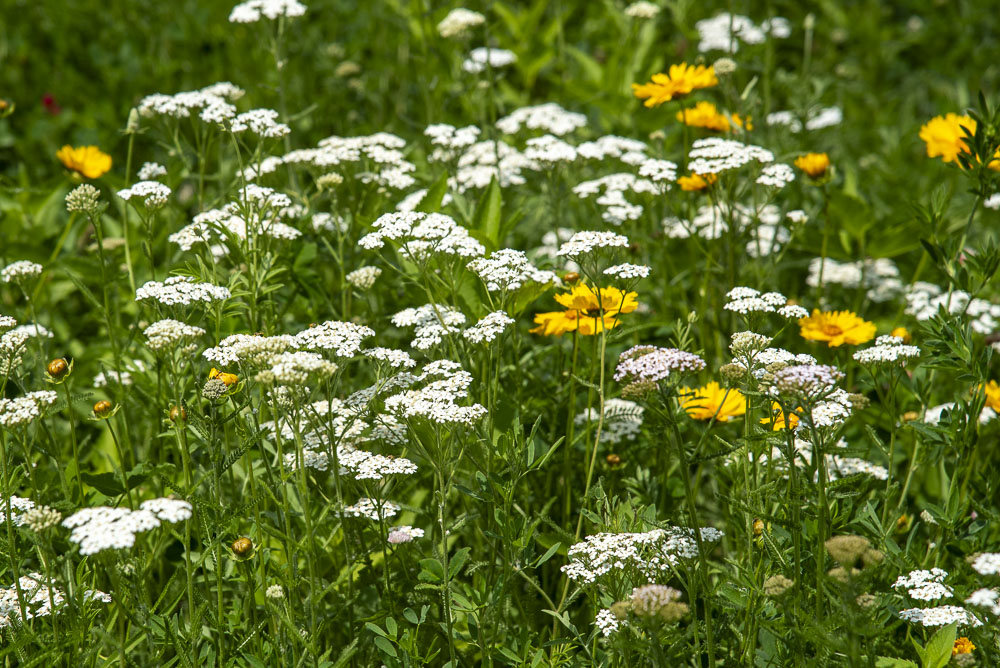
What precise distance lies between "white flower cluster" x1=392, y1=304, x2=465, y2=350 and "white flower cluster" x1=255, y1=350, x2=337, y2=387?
0.45 meters

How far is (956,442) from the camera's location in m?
2.67

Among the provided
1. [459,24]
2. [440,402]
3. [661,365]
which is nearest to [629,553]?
[661,365]

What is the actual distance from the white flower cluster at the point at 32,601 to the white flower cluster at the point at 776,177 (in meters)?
2.39

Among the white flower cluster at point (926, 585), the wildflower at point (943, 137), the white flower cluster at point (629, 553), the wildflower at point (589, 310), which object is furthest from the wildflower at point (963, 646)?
the wildflower at point (943, 137)

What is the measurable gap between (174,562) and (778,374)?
1.95m

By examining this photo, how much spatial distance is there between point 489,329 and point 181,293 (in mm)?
841

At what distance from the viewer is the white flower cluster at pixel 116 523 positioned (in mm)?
1907

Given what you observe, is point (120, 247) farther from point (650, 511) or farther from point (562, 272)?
point (650, 511)

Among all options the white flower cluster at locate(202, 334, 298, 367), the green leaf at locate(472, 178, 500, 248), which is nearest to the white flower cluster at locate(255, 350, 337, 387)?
the white flower cluster at locate(202, 334, 298, 367)

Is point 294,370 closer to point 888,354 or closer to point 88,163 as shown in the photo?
point 888,354

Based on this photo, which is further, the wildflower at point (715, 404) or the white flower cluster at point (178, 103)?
the white flower cluster at point (178, 103)

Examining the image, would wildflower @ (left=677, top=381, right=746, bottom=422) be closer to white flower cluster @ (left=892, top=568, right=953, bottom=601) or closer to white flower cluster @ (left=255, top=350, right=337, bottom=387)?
white flower cluster @ (left=892, top=568, right=953, bottom=601)

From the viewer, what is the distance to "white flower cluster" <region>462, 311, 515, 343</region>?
2592 mm

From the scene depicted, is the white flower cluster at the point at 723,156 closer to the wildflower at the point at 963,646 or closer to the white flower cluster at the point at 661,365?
the white flower cluster at the point at 661,365
